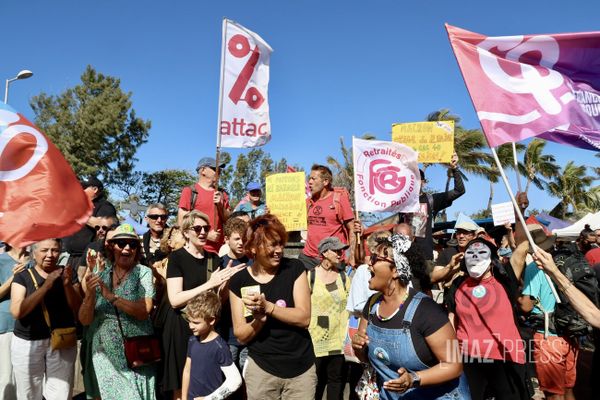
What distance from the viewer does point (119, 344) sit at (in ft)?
13.6

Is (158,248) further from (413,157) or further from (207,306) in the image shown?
(413,157)

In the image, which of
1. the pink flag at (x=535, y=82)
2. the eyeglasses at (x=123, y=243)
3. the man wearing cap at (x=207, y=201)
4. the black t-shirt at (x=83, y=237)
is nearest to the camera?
the pink flag at (x=535, y=82)

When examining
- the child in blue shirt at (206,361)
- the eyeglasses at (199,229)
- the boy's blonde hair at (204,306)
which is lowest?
the child in blue shirt at (206,361)

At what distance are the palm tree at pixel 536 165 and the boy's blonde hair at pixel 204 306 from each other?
105ft

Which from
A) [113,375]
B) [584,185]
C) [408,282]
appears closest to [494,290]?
[408,282]

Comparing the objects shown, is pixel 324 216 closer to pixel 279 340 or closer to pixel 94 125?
pixel 279 340

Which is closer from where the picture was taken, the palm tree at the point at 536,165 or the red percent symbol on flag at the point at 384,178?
the red percent symbol on flag at the point at 384,178

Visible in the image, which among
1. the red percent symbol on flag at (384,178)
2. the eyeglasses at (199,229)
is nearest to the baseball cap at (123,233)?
the eyeglasses at (199,229)

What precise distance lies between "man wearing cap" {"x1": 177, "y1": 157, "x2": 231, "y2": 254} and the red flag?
2.11 metres

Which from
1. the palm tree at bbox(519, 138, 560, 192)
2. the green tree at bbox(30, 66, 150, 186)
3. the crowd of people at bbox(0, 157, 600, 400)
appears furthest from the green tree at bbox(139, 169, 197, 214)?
the crowd of people at bbox(0, 157, 600, 400)

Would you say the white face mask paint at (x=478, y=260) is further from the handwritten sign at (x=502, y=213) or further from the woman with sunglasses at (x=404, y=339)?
the handwritten sign at (x=502, y=213)

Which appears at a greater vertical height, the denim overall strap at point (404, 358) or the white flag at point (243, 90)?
the white flag at point (243, 90)

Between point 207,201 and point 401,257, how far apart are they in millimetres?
3634

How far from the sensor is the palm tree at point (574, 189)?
105 ft
